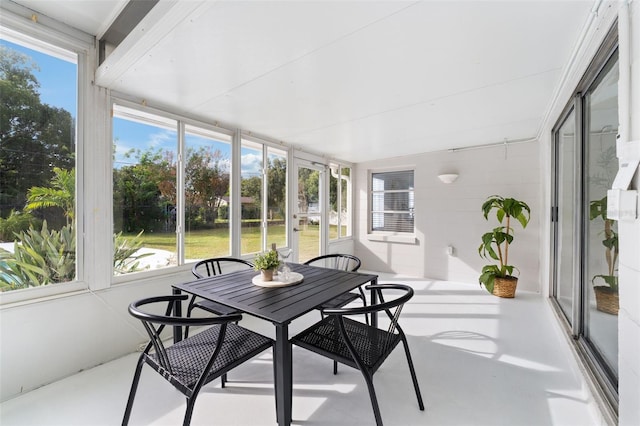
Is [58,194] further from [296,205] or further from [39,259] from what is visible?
[296,205]

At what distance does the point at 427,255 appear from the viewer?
198 inches

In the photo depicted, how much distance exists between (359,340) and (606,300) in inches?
64.3

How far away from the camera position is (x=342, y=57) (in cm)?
188

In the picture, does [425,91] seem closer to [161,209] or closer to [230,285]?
[230,285]

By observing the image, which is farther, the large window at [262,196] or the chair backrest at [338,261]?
the large window at [262,196]

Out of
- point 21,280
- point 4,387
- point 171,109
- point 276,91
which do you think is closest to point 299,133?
point 276,91

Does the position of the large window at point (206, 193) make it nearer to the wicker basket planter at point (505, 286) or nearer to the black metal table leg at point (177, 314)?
the black metal table leg at point (177, 314)

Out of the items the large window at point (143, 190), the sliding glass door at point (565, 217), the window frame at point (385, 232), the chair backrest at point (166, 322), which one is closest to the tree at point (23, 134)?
the large window at point (143, 190)

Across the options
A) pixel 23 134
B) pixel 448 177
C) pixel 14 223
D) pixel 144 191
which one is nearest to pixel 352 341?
pixel 144 191

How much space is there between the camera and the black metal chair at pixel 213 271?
211 centimetres

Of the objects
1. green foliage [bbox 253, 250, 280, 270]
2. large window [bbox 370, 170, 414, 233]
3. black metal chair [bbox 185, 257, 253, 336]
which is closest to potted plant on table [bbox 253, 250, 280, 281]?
green foliage [bbox 253, 250, 280, 270]

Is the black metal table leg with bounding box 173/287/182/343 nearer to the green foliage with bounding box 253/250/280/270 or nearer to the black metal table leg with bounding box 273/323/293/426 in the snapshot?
the green foliage with bounding box 253/250/280/270

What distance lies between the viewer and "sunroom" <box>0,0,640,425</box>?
4.99 ft

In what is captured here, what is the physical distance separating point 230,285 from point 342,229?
12.9 ft
